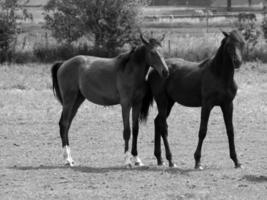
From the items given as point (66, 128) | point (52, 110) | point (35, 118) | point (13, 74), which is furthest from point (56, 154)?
point (13, 74)

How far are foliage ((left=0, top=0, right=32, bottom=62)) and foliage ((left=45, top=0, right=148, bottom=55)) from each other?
192 centimetres

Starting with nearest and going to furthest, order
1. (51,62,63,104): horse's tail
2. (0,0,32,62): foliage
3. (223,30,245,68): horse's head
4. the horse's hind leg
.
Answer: (223,30,245,68): horse's head
the horse's hind leg
(51,62,63,104): horse's tail
(0,0,32,62): foliage

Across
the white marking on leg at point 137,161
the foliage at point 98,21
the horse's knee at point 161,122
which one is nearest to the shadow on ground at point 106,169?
the white marking on leg at point 137,161

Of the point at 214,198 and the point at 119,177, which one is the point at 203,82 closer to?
the point at 119,177

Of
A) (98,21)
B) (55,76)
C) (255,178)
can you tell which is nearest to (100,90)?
(55,76)

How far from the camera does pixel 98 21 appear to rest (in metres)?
38.3

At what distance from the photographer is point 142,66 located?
42.0 ft

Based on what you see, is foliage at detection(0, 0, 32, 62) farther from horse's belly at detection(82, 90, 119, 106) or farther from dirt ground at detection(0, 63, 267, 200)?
horse's belly at detection(82, 90, 119, 106)

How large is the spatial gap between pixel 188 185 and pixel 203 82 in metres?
2.30

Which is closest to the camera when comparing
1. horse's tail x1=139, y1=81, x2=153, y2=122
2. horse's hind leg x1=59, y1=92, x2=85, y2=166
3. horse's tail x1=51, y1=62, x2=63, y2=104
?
horse's tail x1=139, y1=81, x2=153, y2=122

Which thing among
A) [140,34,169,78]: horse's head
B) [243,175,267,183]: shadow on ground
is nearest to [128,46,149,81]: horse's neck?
[140,34,169,78]: horse's head

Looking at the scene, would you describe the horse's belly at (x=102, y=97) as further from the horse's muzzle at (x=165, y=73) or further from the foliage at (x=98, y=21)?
the foliage at (x=98, y=21)

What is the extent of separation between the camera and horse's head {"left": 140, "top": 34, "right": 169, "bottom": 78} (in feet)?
40.5

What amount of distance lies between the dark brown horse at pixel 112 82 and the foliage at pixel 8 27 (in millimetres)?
22454
